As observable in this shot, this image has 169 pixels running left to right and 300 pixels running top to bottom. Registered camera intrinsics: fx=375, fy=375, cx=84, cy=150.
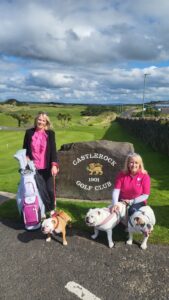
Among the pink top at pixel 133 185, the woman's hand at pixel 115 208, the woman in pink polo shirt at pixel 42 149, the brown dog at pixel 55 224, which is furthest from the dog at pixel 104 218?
the woman in pink polo shirt at pixel 42 149

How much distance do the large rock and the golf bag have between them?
2.83 m

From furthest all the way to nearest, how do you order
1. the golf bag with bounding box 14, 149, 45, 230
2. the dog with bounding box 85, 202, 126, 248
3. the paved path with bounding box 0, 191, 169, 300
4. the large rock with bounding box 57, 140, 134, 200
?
1. the large rock with bounding box 57, 140, 134, 200
2. the golf bag with bounding box 14, 149, 45, 230
3. the dog with bounding box 85, 202, 126, 248
4. the paved path with bounding box 0, 191, 169, 300

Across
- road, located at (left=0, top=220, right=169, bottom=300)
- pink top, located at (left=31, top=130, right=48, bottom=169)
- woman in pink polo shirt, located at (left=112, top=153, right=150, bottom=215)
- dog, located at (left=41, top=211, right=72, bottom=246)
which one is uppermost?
pink top, located at (left=31, top=130, right=48, bottom=169)

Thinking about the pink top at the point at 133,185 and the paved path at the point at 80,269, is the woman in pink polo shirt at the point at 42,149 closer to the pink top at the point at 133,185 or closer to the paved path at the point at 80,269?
the paved path at the point at 80,269

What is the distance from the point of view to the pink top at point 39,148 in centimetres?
864

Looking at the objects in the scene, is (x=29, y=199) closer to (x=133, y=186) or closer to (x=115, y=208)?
(x=115, y=208)

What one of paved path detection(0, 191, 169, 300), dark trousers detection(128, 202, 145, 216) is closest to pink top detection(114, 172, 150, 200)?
dark trousers detection(128, 202, 145, 216)

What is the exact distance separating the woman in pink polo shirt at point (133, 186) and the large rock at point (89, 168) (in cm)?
311

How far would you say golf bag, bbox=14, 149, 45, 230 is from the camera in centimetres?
786

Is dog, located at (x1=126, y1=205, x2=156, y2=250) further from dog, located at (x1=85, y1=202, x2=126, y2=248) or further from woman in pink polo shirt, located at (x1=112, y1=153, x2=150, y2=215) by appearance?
woman in pink polo shirt, located at (x1=112, y1=153, x2=150, y2=215)

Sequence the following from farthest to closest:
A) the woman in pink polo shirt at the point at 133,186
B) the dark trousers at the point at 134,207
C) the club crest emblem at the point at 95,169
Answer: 1. the club crest emblem at the point at 95,169
2. the woman in pink polo shirt at the point at 133,186
3. the dark trousers at the point at 134,207

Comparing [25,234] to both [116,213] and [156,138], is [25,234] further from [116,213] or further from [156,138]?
[156,138]

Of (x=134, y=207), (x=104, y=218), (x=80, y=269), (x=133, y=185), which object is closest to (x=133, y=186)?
(x=133, y=185)

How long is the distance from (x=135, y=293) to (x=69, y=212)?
403 cm
